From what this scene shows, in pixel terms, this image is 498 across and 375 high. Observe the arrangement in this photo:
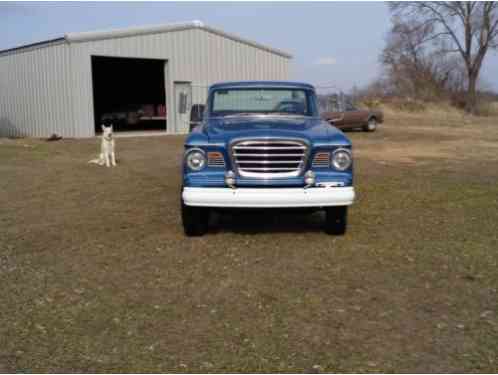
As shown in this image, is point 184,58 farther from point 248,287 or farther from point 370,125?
point 248,287

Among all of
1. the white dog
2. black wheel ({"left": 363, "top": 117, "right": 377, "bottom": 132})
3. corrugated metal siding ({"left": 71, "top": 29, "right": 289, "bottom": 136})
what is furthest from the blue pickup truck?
black wheel ({"left": 363, "top": 117, "right": 377, "bottom": 132})

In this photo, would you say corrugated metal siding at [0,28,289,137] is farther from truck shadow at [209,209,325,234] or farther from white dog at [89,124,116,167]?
truck shadow at [209,209,325,234]

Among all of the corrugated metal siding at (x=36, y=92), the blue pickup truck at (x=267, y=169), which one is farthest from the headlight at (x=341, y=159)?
the corrugated metal siding at (x=36, y=92)

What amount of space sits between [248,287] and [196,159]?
1.71 meters

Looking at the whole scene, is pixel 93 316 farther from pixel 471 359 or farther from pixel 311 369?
pixel 471 359

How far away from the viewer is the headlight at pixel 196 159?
5797 mm

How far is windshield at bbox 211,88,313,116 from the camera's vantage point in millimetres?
7137

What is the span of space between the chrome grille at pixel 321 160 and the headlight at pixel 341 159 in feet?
0.22

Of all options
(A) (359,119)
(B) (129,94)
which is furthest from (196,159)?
(B) (129,94)

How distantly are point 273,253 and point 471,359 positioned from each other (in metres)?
2.59

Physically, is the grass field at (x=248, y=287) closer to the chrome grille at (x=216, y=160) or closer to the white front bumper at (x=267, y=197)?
the white front bumper at (x=267, y=197)

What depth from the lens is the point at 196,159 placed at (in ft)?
19.1

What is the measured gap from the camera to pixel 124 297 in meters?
4.49

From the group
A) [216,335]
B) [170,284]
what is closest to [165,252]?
[170,284]
